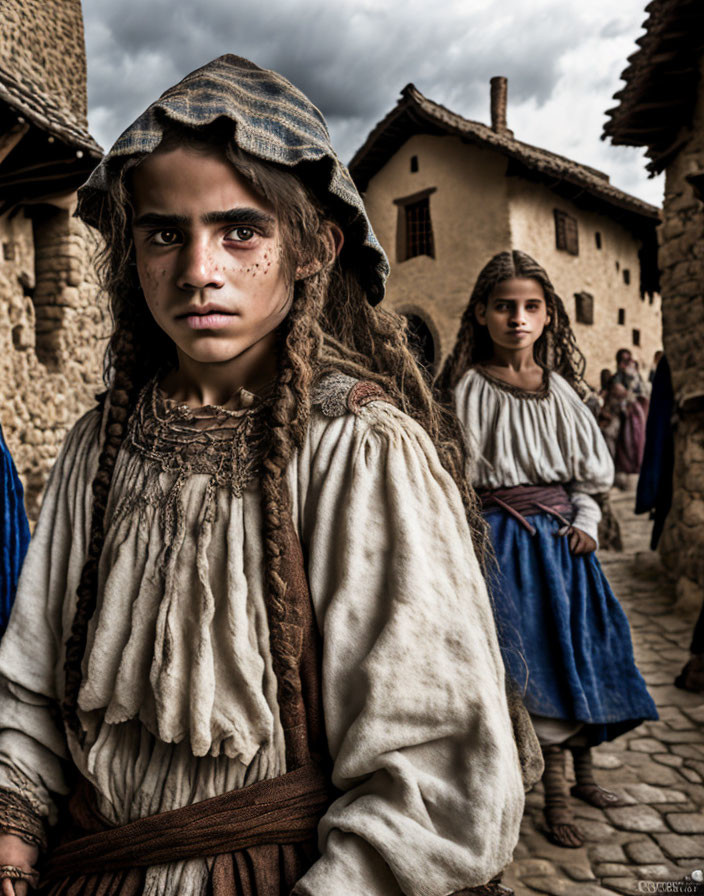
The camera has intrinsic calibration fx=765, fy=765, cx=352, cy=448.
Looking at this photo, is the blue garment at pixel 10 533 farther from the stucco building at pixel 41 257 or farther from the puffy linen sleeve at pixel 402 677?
the stucco building at pixel 41 257

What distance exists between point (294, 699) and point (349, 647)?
0.11m

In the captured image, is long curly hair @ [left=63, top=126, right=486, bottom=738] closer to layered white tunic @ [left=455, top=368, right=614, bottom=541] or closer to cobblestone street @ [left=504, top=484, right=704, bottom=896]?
layered white tunic @ [left=455, top=368, right=614, bottom=541]

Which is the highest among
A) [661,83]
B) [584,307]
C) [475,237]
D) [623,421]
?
[475,237]

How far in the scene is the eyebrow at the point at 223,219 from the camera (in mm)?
1097

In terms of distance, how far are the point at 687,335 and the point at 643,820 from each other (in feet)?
14.8

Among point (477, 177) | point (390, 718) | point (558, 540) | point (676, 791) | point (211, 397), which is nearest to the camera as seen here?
point (390, 718)

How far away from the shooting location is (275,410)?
44.2 inches

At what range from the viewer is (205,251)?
1.09m

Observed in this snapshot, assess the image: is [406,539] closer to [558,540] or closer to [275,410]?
[275,410]

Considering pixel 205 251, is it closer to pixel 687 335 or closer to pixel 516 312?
pixel 516 312

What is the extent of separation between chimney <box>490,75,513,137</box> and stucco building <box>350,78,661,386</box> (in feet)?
0.07

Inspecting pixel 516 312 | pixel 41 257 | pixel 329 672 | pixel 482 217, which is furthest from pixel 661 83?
pixel 482 217

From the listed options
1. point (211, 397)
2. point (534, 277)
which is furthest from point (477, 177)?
point (211, 397)

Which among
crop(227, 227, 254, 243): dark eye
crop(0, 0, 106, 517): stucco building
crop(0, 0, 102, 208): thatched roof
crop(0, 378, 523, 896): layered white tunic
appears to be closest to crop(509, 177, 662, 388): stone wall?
crop(0, 0, 102, 208): thatched roof
